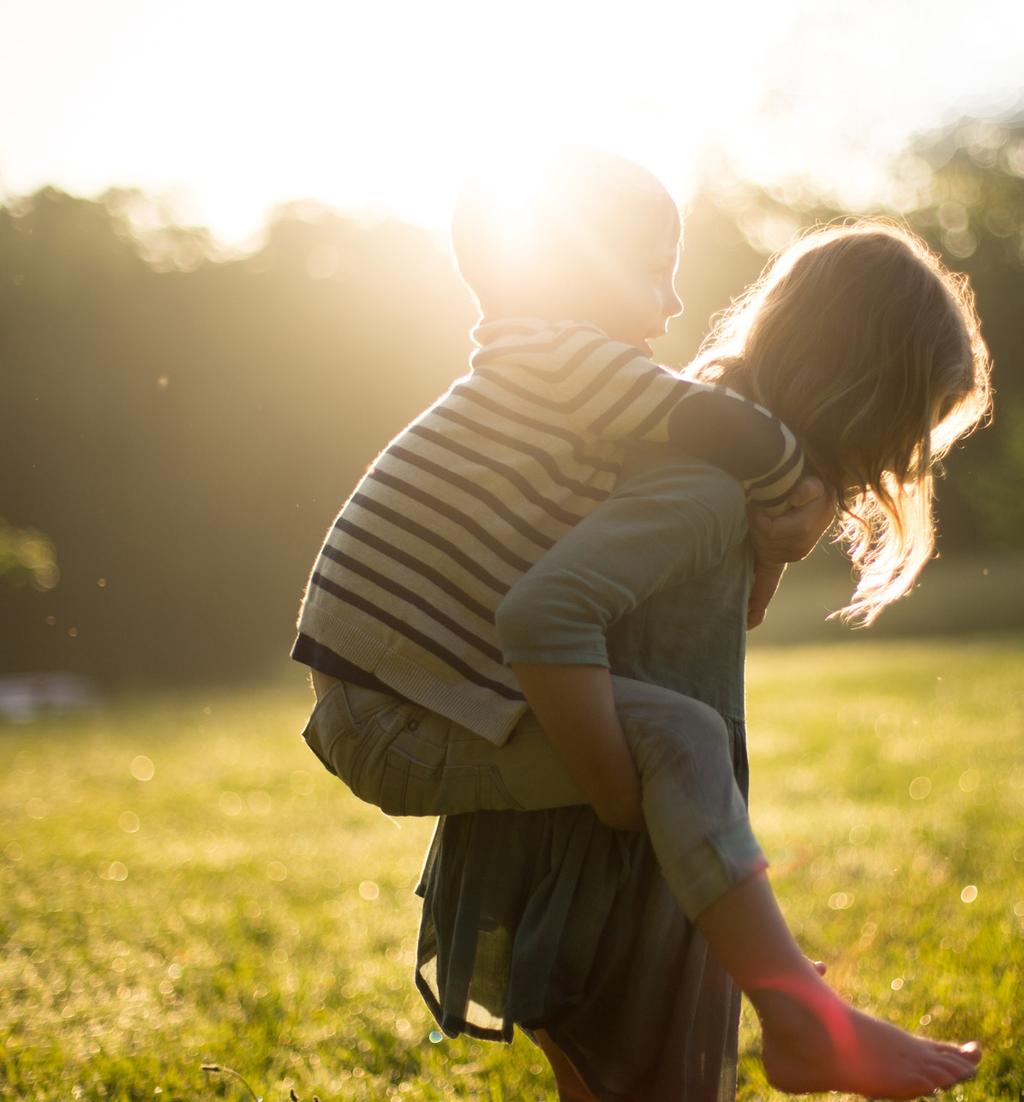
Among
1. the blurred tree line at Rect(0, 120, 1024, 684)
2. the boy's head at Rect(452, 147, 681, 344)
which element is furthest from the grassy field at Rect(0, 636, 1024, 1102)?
the blurred tree line at Rect(0, 120, 1024, 684)

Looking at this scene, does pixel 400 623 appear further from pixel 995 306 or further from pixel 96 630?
pixel 995 306

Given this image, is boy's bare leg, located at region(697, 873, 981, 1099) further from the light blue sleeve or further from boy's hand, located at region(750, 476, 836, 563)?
boy's hand, located at region(750, 476, 836, 563)

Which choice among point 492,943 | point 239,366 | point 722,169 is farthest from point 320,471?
point 722,169

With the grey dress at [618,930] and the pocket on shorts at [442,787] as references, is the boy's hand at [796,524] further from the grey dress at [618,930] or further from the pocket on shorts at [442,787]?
the pocket on shorts at [442,787]

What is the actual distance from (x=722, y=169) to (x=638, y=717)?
34.5 metres

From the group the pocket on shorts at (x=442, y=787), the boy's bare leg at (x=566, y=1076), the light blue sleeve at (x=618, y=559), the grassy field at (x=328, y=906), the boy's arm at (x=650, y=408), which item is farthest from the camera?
the grassy field at (x=328, y=906)

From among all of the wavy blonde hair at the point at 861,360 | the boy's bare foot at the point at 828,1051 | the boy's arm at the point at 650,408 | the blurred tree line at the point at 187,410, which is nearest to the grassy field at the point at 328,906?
the boy's bare foot at the point at 828,1051

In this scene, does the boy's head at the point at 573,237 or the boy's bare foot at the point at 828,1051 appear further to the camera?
the boy's head at the point at 573,237

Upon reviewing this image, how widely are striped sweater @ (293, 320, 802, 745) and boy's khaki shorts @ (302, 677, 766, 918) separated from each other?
5cm

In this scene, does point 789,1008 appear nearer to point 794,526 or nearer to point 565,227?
point 794,526

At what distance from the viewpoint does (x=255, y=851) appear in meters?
5.65

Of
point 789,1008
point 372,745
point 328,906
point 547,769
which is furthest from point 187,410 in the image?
point 789,1008

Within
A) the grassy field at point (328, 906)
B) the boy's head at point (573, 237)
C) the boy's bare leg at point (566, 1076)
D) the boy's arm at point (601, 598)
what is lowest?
the grassy field at point (328, 906)

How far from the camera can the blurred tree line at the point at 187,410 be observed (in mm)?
16359
